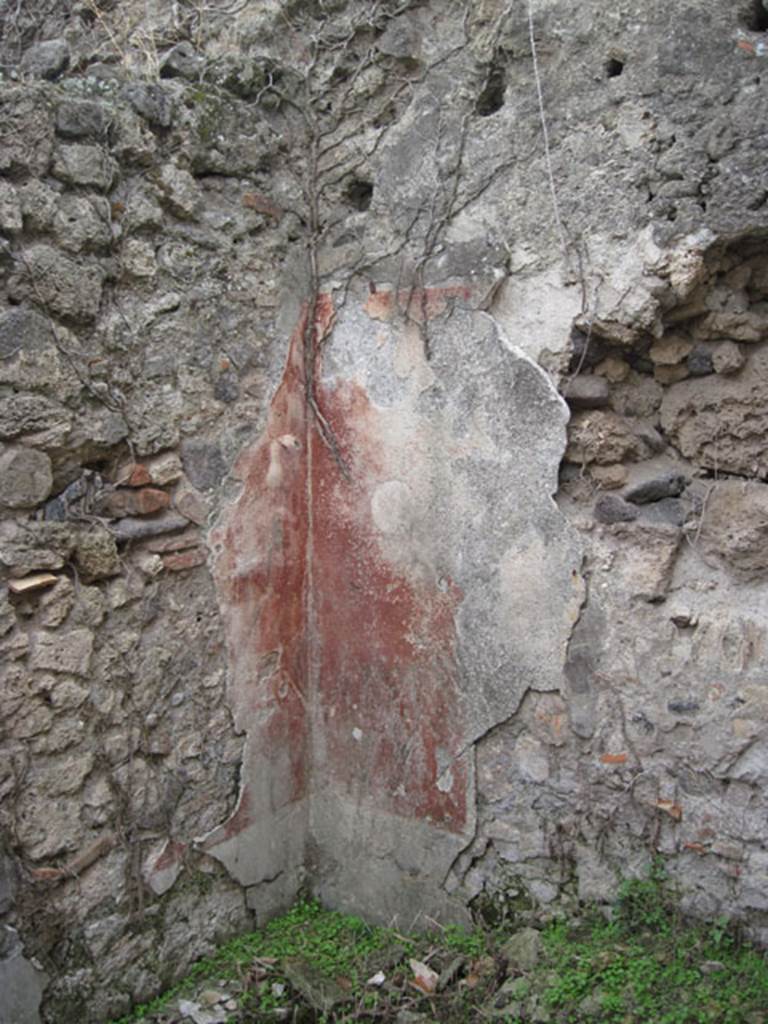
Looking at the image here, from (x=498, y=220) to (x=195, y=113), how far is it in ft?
3.21

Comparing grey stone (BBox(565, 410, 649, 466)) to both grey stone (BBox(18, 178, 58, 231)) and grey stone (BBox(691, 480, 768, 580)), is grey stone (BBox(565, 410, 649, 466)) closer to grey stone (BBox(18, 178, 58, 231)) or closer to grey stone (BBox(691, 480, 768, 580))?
grey stone (BBox(691, 480, 768, 580))

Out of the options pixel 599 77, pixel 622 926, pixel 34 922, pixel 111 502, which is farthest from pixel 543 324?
pixel 34 922

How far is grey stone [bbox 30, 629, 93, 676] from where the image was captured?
2.48 metres

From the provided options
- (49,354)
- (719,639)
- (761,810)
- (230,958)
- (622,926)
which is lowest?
(230,958)

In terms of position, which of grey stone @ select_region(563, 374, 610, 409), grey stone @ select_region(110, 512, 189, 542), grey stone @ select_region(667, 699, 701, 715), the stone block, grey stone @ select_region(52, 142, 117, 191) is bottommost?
grey stone @ select_region(667, 699, 701, 715)

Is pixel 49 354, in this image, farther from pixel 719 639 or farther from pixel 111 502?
pixel 719 639

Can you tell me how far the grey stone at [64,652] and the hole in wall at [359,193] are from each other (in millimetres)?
1641

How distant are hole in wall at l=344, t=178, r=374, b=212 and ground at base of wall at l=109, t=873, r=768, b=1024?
227 cm

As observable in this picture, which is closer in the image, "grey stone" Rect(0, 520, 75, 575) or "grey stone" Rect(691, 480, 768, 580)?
"grey stone" Rect(0, 520, 75, 575)

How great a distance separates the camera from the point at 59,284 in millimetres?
2496

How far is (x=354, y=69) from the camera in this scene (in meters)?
3.12

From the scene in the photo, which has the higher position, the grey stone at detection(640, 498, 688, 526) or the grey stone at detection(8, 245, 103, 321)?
the grey stone at detection(8, 245, 103, 321)

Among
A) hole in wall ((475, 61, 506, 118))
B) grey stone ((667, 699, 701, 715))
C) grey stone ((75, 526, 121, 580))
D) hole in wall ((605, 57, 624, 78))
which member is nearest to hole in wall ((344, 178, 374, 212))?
hole in wall ((475, 61, 506, 118))

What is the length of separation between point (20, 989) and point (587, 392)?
2.19 metres
